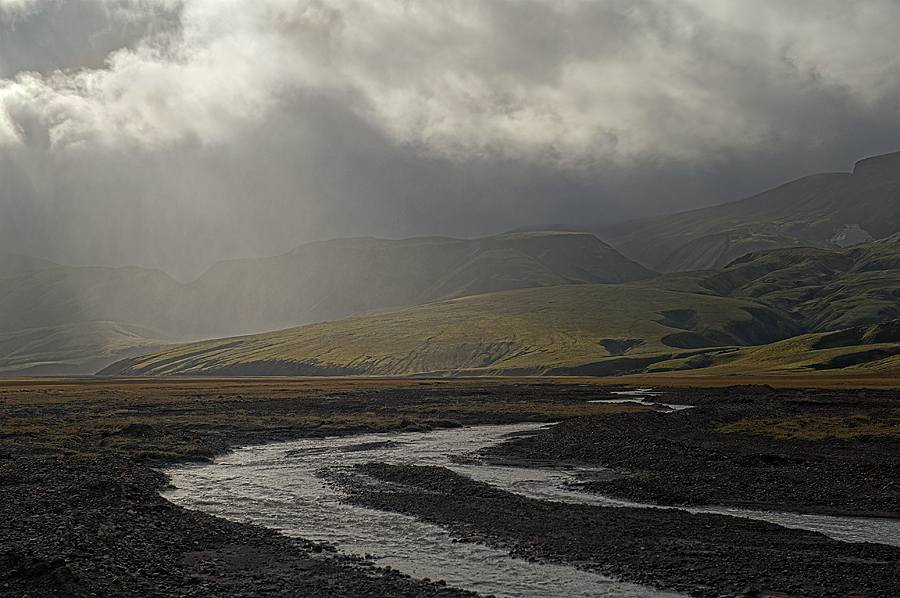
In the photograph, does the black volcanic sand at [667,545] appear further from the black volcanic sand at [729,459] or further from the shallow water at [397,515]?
the black volcanic sand at [729,459]

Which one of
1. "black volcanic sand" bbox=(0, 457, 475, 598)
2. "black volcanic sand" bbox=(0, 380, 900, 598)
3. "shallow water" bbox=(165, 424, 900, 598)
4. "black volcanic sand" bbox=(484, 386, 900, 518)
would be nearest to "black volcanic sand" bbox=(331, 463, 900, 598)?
"black volcanic sand" bbox=(0, 380, 900, 598)

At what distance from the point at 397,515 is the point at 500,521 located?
16.3 feet

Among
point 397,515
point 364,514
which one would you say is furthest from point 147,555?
point 397,515

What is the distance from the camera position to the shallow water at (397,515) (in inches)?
811

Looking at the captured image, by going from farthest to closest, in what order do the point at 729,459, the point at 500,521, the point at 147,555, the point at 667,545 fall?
the point at 729,459 → the point at 500,521 → the point at 667,545 → the point at 147,555

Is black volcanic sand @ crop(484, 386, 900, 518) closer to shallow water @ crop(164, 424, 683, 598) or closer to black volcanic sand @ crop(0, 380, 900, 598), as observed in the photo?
black volcanic sand @ crop(0, 380, 900, 598)

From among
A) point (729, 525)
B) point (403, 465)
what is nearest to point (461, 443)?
point (403, 465)

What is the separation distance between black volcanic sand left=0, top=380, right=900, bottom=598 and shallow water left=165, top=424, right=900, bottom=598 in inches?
49.4

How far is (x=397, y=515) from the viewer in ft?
97.8

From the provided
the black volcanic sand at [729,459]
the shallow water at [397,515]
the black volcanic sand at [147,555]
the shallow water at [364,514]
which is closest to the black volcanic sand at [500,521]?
the black volcanic sand at [147,555]

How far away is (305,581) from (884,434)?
50099mm

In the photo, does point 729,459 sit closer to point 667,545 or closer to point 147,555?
point 667,545

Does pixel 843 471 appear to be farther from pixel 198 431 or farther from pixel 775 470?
pixel 198 431

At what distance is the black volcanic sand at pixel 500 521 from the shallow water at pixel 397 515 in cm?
126
